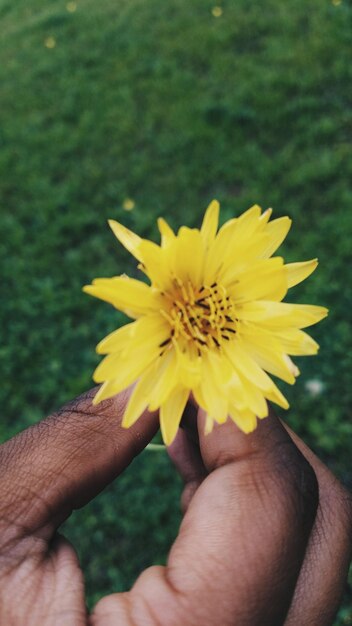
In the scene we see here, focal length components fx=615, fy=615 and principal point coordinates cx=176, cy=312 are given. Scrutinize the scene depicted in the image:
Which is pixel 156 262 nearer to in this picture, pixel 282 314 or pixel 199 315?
pixel 199 315

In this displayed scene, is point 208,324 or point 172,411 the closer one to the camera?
point 172,411

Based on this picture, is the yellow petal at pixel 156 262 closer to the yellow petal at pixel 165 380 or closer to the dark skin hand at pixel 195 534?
the yellow petal at pixel 165 380

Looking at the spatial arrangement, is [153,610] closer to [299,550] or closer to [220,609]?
[220,609]

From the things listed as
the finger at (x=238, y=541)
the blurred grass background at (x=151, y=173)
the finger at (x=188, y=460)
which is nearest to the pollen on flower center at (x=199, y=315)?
the finger at (x=238, y=541)

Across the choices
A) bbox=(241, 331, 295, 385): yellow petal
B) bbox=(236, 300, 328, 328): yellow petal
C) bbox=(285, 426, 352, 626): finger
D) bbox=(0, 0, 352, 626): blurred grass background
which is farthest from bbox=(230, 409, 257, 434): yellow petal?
bbox=(0, 0, 352, 626): blurred grass background

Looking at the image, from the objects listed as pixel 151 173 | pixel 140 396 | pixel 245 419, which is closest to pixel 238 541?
pixel 245 419

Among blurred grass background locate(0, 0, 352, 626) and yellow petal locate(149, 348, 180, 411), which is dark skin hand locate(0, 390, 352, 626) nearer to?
yellow petal locate(149, 348, 180, 411)
